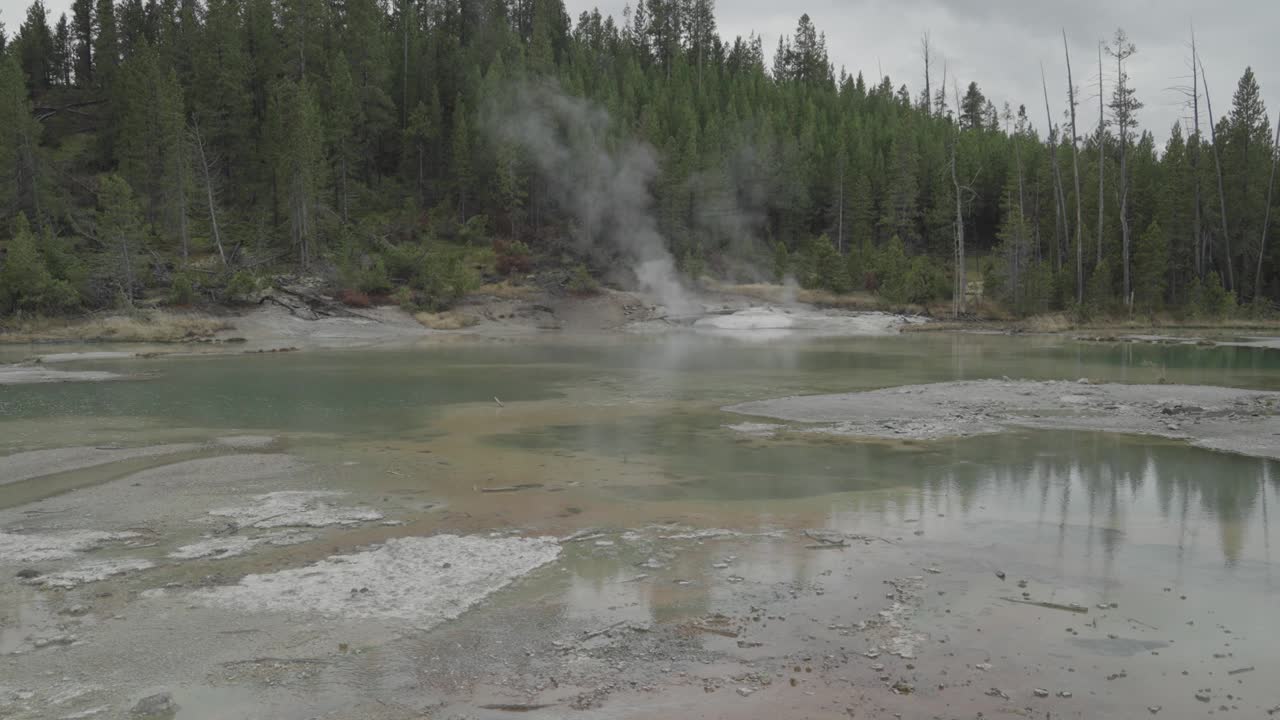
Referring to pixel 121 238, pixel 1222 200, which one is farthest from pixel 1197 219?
pixel 121 238

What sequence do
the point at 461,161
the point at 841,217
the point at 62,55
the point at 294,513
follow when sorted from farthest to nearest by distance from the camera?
the point at 62,55
the point at 841,217
the point at 461,161
the point at 294,513

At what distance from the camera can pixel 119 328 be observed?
43469 mm

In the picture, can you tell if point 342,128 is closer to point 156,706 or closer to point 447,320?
point 447,320

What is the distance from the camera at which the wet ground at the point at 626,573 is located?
5.93 m

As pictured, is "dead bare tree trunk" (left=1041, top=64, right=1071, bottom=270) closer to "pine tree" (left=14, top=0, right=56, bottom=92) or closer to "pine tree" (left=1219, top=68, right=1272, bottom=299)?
"pine tree" (left=1219, top=68, right=1272, bottom=299)

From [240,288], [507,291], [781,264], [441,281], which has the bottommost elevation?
[507,291]

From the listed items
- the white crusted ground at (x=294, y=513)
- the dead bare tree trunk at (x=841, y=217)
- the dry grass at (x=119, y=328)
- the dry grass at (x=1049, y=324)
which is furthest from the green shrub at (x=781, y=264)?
the white crusted ground at (x=294, y=513)

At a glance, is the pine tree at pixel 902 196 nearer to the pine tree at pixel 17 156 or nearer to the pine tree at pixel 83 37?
A: the pine tree at pixel 17 156

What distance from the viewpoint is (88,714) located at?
5566 mm

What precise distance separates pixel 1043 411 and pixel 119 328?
42.8 meters

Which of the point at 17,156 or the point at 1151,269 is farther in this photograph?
the point at 17,156

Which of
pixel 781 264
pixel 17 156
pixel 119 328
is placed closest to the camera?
pixel 119 328

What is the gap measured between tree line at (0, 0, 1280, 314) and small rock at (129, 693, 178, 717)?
46.7m

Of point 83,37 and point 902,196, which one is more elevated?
point 83,37
